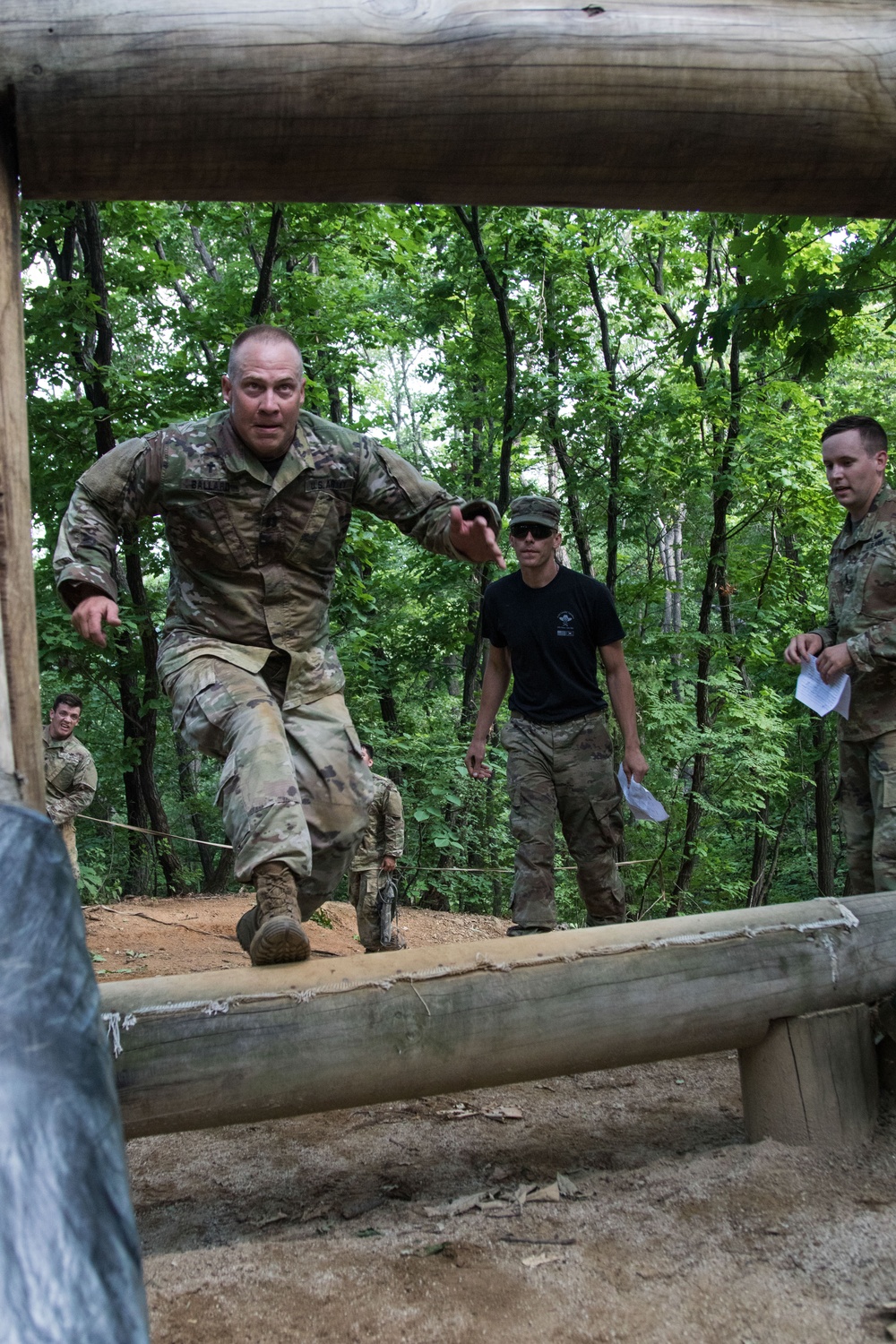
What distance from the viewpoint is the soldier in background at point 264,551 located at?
134 inches

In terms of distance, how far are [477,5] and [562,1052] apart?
250 cm

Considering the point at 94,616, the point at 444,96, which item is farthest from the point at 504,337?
the point at 444,96

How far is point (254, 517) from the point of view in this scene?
3598mm

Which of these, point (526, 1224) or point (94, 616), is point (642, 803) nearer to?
point (526, 1224)

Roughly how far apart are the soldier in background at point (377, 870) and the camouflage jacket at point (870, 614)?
4.10 meters

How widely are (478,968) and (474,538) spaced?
121 centimetres

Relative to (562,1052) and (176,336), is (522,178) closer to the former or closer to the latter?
(562,1052)

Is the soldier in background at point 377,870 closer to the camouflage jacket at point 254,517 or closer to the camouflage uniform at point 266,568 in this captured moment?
the camouflage uniform at point 266,568

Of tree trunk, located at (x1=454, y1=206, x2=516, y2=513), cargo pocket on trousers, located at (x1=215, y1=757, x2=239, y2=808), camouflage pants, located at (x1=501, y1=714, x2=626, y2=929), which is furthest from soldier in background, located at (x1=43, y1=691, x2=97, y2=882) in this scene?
cargo pocket on trousers, located at (x1=215, y1=757, x2=239, y2=808)

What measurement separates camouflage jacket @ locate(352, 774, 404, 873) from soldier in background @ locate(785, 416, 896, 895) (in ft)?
13.2

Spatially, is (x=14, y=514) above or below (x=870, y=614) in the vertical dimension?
above

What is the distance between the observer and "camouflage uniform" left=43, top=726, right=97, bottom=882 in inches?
359

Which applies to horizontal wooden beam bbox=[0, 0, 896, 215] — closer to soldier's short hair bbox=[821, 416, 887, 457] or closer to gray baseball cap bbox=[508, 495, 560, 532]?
soldier's short hair bbox=[821, 416, 887, 457]

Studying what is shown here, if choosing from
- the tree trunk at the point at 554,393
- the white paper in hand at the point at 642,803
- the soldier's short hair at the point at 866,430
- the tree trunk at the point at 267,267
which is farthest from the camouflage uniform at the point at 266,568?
the tree trunk at the point at 554,393
